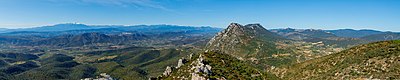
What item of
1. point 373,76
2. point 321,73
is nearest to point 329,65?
point 321,73

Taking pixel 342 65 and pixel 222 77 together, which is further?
pixel 342 65

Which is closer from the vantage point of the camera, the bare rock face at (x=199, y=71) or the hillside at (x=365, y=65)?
the hillside at (x=365, y=65)

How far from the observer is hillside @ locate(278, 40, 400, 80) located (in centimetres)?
15738

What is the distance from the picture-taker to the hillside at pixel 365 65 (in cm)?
15738

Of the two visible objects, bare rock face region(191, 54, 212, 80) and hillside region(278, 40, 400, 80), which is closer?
hillside region(278, 40, 400, 80)

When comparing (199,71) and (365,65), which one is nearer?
(199,71)

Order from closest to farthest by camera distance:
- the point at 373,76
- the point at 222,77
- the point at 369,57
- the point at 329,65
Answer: the point at 373,76 → the point at 222,77 → the point at 369,57 → the point at 329,65

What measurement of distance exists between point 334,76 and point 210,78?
67636 millimetres

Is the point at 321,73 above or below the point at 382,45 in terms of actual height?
below

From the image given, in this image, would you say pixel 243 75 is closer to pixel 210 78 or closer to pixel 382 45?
pixel 210 78

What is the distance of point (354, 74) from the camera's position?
6590 inches

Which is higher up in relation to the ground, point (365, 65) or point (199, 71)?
point (365, 65)

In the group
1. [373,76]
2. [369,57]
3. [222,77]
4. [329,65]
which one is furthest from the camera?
[329,65]

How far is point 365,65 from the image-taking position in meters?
170
